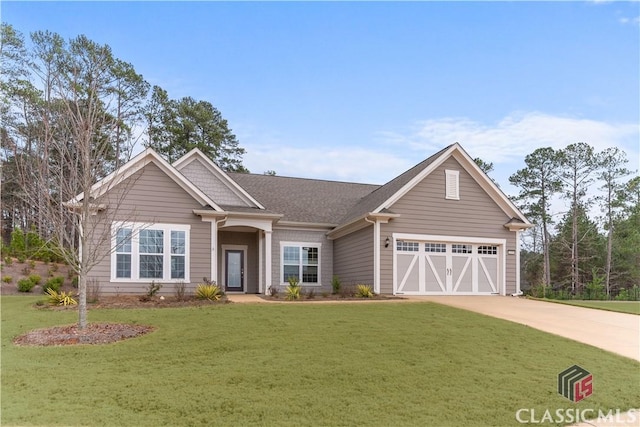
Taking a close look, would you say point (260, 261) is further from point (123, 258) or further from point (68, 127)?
point (68, 127)

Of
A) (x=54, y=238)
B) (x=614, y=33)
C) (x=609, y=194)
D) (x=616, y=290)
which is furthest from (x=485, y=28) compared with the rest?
(x=616, y=290)

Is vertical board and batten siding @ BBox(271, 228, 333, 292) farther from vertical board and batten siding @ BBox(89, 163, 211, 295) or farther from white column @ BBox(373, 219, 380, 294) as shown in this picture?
vertical board and batten siding @ BBox(89, 163, 211, 295)

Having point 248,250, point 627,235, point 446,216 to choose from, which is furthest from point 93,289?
point 627,235

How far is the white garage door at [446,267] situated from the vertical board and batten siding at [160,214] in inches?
283

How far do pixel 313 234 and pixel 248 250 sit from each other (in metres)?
2.97

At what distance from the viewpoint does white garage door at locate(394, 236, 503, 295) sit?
721 inches

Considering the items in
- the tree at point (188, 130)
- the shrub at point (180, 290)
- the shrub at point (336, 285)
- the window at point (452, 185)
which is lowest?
the shrub at point (336, 285)

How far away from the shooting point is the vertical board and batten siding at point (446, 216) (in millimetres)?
18219

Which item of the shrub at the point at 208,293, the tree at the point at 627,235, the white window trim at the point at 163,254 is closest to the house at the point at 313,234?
the white window trim at the point at 163,254

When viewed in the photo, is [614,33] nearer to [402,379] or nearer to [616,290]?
[402,379]

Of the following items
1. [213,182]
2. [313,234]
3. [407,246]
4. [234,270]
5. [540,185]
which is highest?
[540,185]

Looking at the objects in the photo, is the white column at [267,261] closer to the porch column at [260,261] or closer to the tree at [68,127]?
the porch column at [260,261]

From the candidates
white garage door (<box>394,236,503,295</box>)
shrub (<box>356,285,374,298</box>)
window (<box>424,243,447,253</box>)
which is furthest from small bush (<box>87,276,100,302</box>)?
window (<box>424,243,447,253</box>)

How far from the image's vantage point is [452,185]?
19297 millimetres
